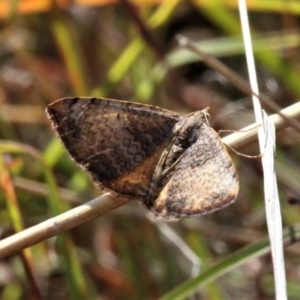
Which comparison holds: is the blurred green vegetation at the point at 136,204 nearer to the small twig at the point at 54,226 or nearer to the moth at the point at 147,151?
the moth at the point at 147,151

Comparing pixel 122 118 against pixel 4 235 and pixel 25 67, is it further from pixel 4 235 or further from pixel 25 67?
pixel 25 67

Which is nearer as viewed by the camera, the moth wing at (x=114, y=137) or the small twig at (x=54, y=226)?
the small twig at (x=54, y=226)

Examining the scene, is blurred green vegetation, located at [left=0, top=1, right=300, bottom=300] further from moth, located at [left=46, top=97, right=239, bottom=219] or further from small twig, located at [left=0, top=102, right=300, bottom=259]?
small twig, located at [left=0, top=102, right=300, bottom=259]

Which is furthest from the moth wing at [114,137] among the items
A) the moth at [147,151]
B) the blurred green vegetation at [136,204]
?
the blurred green vegetation at [136,204]

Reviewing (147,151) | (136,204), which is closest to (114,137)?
(147,151)

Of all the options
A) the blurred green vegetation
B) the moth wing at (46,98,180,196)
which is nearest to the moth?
the moth wing at (46,98,180,196)

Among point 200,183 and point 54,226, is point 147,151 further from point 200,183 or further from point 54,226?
point 54,226

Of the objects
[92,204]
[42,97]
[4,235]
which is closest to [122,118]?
[92,204]

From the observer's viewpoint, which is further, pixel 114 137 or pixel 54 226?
pixel 114 137
